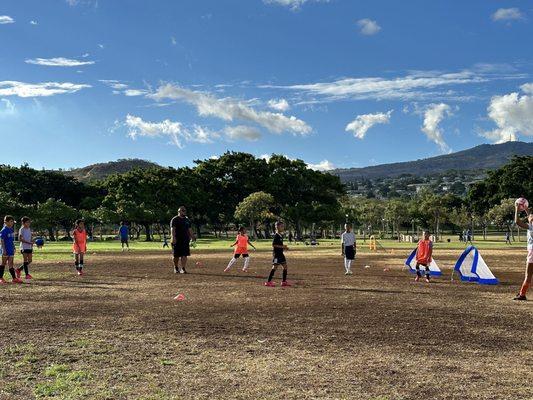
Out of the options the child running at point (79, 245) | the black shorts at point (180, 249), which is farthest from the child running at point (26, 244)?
the black shorts at point (180, 249)

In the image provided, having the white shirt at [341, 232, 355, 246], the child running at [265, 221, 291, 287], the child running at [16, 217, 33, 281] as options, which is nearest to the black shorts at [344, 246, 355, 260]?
the white shirt at [341, 232, 355, 246]

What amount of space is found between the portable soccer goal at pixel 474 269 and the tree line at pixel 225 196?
54.6m

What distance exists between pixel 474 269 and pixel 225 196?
74434 millimetres

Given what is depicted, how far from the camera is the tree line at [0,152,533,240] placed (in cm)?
7381

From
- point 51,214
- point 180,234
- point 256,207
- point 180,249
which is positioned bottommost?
point 180,249

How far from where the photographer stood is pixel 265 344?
309 inches

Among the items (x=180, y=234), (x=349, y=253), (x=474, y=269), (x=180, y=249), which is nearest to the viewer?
(x=474, y=269)

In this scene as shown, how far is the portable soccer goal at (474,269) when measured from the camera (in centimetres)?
1619

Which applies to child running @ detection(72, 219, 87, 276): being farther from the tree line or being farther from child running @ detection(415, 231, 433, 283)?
the tree line

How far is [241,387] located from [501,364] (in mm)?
3428

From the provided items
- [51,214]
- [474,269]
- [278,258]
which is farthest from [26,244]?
[51,214]

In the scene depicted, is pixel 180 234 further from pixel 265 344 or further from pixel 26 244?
pixel 265 344

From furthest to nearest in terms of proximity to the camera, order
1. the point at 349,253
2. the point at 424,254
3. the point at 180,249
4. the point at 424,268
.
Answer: the point at 424,268
the point at 349,253
the point at 180,249
the point at 424,254

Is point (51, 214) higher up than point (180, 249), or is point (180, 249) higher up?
point (51, 214)
